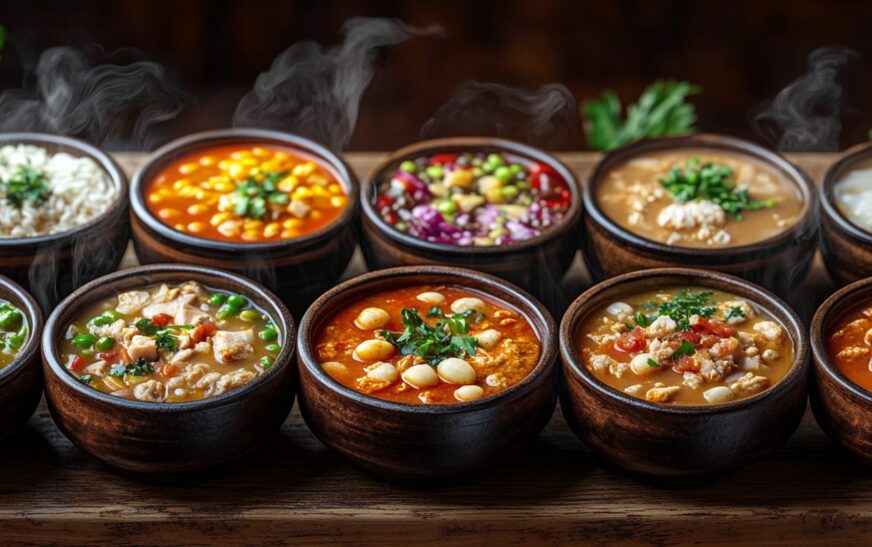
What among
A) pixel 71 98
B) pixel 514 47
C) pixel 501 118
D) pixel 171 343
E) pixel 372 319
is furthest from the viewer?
pixel 501 118

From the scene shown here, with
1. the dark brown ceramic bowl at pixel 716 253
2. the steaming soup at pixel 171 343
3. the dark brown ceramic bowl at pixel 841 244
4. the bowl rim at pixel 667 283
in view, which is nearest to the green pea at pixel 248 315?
the steaming soup at pixel 171 343

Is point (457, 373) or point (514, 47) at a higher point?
point (457, 373)

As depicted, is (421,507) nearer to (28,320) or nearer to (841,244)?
(28,320)

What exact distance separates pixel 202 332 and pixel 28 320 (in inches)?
17.6

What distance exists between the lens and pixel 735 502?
293 cm

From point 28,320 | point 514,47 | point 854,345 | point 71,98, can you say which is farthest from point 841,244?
point 514,47

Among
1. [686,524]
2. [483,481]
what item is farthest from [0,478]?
[686,524]

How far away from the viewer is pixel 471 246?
131 inches

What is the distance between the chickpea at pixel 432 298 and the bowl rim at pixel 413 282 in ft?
0.21

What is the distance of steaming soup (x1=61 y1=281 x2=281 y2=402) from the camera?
9.29 feet

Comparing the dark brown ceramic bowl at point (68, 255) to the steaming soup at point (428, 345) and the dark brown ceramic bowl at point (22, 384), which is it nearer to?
the dark brown ceramic bowl at point (22, 384)

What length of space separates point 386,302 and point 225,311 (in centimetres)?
40

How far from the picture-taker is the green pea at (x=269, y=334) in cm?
302

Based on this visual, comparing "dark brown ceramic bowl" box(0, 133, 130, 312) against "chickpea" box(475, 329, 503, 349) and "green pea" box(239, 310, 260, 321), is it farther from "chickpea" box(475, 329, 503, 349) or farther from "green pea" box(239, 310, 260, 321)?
"chickpea" box(475, 329, 503, 349)
